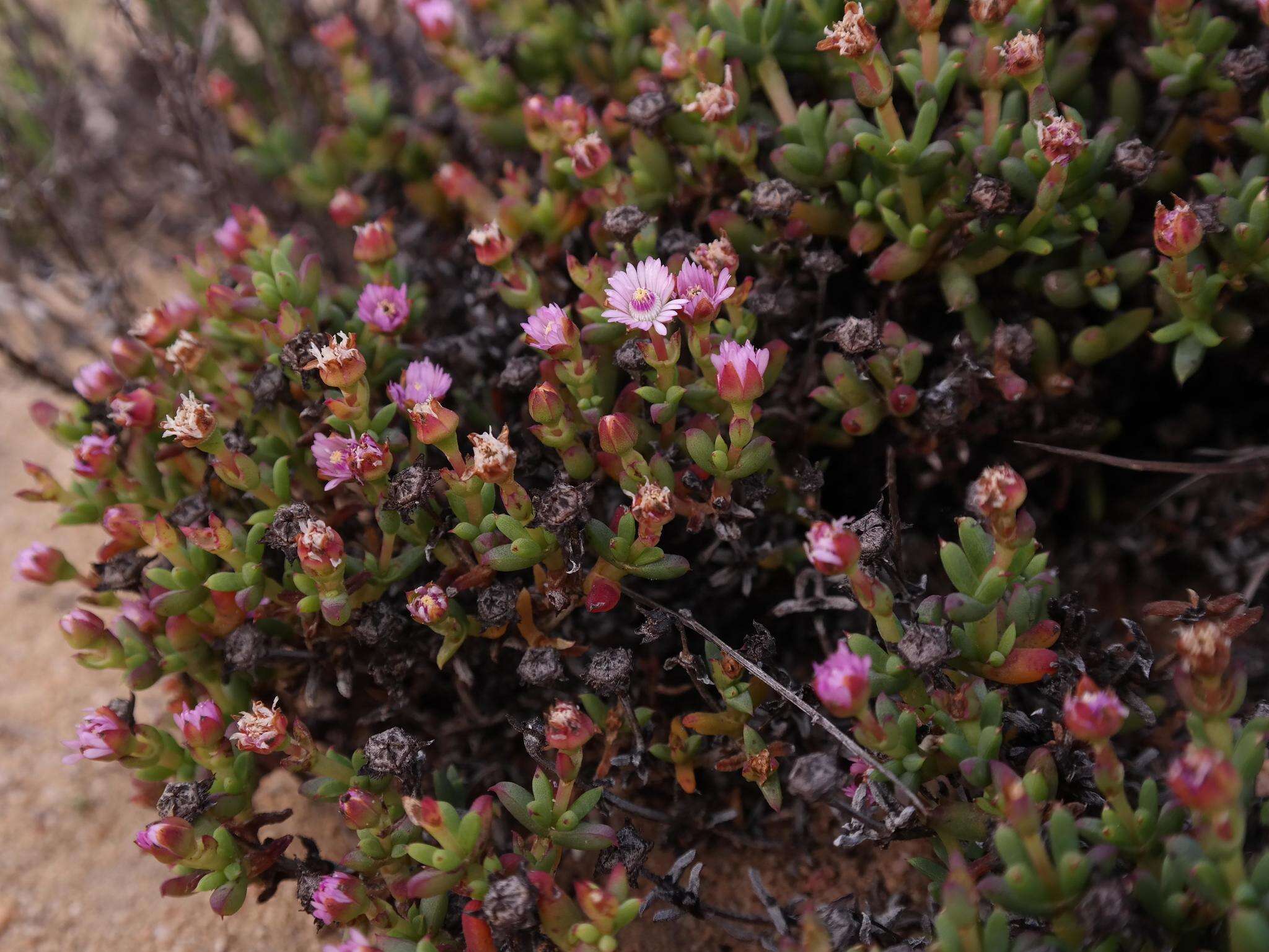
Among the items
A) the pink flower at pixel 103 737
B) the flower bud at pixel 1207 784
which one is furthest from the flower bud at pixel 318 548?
the flower bud at pixel 1207 784

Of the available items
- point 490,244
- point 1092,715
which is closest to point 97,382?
point 490,244

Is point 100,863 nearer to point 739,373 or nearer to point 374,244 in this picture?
point 374,244

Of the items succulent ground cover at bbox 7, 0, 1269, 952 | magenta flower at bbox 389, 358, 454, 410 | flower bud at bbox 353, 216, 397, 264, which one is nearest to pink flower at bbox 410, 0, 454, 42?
succulent ground cover at bbox 7, 0, 1269, 952

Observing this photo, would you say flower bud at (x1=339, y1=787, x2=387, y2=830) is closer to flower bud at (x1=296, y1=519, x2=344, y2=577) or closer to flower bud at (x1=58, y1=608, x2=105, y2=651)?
flower bud at (x1=296, y1=519, x2=344, y2=577)

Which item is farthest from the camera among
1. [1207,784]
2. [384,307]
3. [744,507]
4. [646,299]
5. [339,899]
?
[384,307]

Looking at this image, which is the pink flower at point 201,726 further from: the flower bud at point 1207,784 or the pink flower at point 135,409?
the flower bud at point 1207,784
